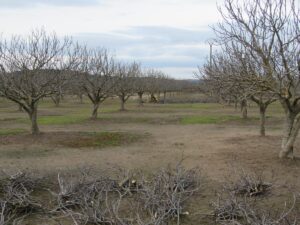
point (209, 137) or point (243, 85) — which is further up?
point (243, 85)

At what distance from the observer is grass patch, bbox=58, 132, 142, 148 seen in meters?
15.7

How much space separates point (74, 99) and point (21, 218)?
2116 inches

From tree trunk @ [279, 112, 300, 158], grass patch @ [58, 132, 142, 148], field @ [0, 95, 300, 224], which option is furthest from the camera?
grass patch @ [58, 132, 142, 148]

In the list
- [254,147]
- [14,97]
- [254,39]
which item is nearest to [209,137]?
[254,147]

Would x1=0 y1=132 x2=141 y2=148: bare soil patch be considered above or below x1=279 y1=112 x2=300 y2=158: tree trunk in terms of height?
below

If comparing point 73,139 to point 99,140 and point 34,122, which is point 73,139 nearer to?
point 99,140

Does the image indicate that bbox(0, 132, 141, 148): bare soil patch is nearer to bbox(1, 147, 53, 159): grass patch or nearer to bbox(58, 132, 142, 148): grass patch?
bbox(58, 132, 142, 148): grass patch

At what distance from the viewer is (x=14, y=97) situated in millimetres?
18266

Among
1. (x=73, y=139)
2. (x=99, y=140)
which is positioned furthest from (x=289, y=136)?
(x=73, y=139)

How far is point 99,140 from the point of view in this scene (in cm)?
1673

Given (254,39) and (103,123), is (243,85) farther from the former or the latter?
(103,123)

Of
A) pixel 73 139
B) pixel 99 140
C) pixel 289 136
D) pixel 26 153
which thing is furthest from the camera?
pixel 73 139

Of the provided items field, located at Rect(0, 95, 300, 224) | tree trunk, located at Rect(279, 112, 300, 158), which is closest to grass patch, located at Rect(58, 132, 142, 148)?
field, located at Rect(0, 95, 300, 224)

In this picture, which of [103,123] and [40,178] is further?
[103,123]
